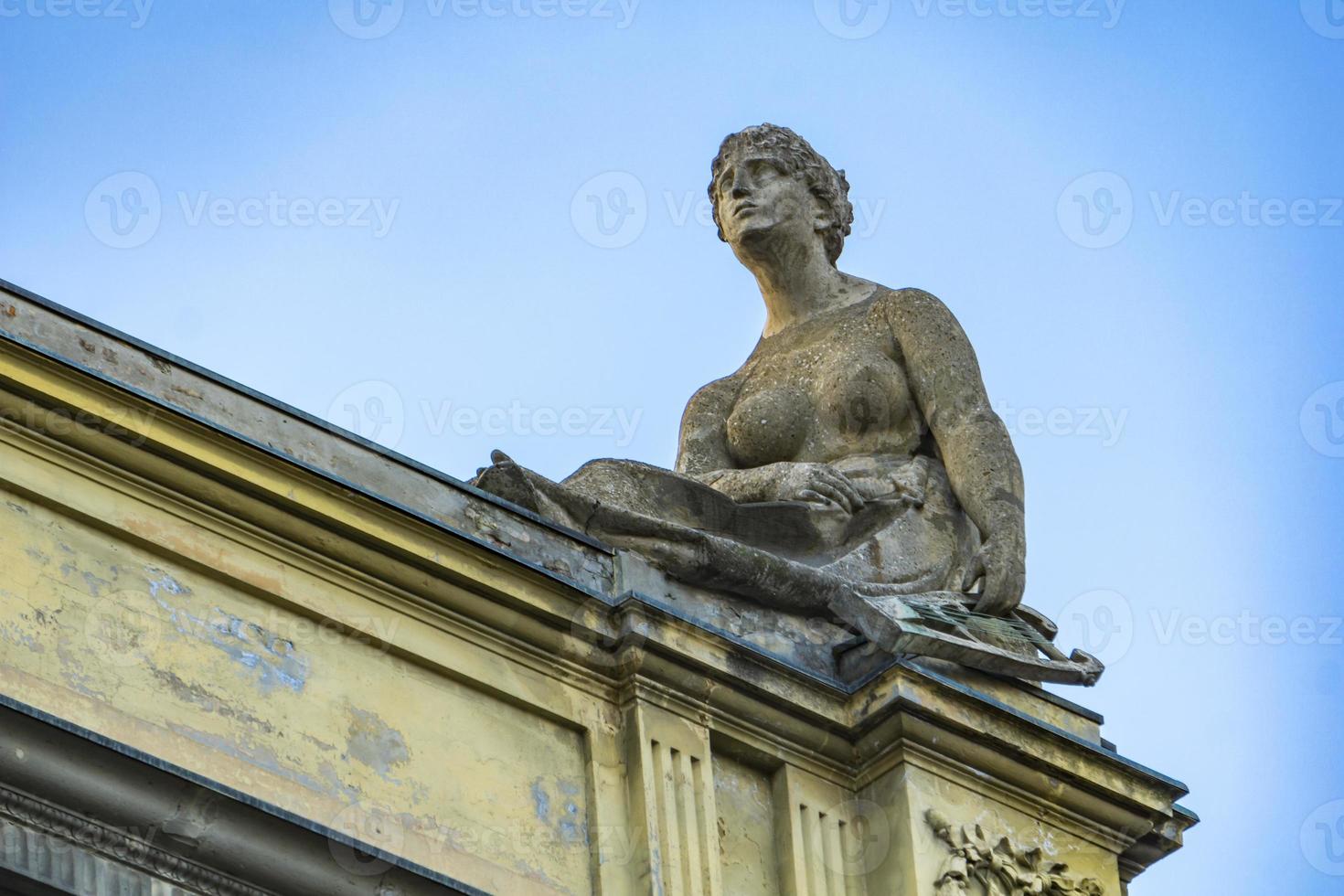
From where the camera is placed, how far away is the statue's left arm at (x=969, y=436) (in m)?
15.3

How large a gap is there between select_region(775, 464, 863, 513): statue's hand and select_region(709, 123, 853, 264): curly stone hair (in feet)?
5.66

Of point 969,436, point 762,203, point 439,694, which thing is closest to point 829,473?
point 969,436

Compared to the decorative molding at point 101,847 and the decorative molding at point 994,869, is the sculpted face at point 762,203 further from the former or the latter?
the decorative molding at point 101,847

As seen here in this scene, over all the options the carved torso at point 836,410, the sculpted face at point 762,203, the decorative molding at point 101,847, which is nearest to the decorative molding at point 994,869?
the carved torso at point 836,410

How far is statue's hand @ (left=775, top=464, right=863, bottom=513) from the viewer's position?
15.4 m

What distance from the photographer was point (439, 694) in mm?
13625

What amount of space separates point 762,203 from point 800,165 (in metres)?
0.31

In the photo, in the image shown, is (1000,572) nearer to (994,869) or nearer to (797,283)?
(994,869)

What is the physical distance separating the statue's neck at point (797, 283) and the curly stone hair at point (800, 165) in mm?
181

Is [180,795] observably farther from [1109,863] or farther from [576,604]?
[1109,863]

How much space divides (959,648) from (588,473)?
179cm

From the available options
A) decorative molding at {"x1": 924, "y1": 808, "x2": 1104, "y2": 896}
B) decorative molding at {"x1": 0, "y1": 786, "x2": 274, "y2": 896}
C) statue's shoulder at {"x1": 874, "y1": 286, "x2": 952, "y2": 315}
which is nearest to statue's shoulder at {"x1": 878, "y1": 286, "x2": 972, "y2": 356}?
statue's shoulder at {"x1": 874, "y1": 286, "x2": 952, "y2": 315}

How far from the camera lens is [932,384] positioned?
15914 millimetres

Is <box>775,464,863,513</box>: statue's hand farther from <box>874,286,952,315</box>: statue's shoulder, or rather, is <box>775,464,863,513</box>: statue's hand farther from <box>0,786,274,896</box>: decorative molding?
<box>0,786,274,896</box>: decorative molding
